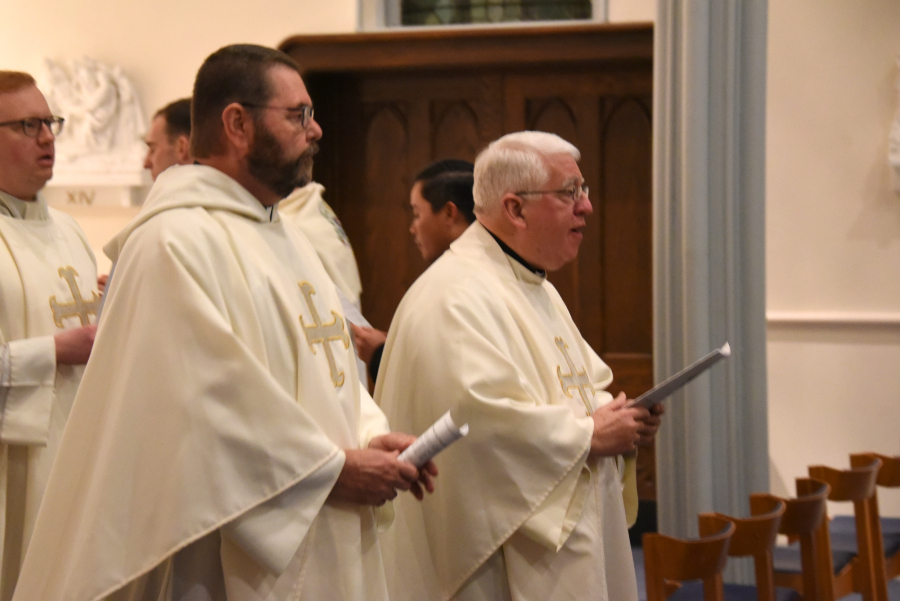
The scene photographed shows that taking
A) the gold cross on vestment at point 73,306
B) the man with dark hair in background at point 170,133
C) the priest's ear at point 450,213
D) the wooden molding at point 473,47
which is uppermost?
the wooden molding at point 473,47

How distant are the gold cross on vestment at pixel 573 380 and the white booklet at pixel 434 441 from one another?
862mm

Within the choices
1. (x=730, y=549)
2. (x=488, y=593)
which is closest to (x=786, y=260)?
(x=730, y=549)

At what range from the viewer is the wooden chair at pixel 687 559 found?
2547 mm

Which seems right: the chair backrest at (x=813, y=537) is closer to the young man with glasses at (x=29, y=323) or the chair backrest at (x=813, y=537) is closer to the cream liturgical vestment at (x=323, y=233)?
the cream liturgical vestment at (x=323, y=233)

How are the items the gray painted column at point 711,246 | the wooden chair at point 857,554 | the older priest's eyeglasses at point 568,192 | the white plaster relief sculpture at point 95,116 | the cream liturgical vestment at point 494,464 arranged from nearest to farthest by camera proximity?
1. the cream liturgical vestment at point 494,464
2. the older priest's eyeglasses at point 568,192
3. the wooden chair at point 857,554
4. the gray painted column at point 711,246
5. the white plaster relief sculpture at point 95,116

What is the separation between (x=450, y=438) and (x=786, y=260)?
425 centimetres

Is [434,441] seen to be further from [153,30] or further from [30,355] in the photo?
[153,30]

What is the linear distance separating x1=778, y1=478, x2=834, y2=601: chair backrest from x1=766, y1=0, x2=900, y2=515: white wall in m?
2.26

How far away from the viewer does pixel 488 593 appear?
8.27 feet

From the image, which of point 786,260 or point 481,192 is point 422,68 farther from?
point 481,192

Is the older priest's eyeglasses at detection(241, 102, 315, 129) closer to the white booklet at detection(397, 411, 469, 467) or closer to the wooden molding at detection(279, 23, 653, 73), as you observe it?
the white booklet at detection(397, 411, 469, 467)

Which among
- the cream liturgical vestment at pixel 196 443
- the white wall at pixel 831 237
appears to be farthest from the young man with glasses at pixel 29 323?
the white wall at pixel 831 237

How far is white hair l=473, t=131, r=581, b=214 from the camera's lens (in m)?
2.75

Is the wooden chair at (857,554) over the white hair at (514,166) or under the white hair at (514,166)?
under
